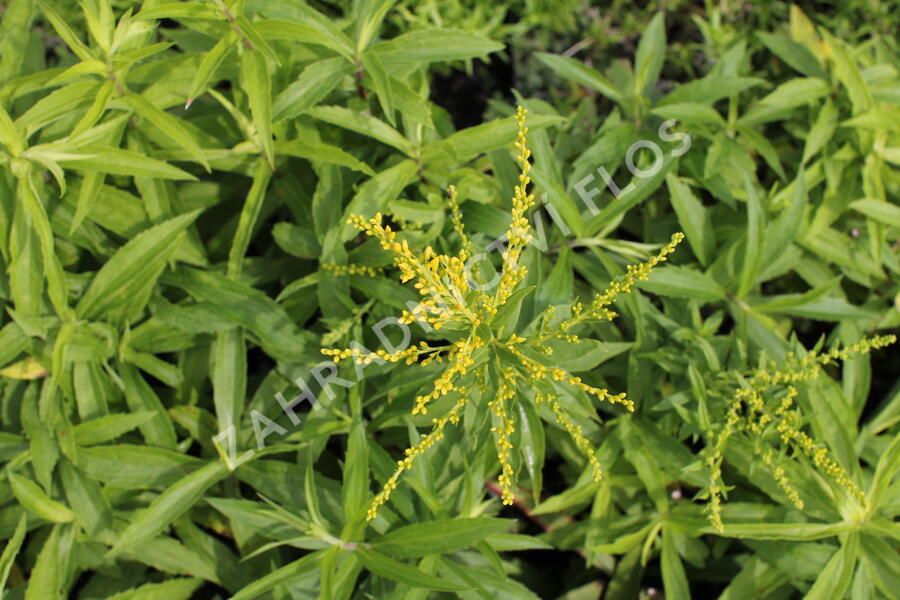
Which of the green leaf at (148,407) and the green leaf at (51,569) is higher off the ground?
the green leaf at (148,407)

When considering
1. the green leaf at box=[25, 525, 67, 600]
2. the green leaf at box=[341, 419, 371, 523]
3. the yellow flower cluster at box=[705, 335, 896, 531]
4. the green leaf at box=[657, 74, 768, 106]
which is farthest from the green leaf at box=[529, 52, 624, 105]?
the green leaf at box=[25, 525, 67, 600]

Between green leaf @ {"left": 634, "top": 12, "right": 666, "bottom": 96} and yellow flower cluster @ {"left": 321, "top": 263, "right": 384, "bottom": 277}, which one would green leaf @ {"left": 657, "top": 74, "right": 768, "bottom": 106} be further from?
yellow flower cluster @ {"left": 321, "top": 263, "right": 384, "bottom": 277}

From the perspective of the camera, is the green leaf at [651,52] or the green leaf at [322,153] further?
the green leaf at [651,52]

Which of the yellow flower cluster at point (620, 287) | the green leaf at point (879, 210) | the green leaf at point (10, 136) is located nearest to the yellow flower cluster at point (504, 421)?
the yellow flower cluster at point (620, 287)

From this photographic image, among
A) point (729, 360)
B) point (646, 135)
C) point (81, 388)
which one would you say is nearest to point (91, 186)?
point (81, 388)

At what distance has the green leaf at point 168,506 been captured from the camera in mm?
1734

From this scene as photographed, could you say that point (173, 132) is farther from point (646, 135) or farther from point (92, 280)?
point (646, 135)

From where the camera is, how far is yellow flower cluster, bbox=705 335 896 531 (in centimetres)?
163

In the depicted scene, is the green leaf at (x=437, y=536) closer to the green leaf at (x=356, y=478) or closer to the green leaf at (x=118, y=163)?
the green leaf at (x=356, y=478)

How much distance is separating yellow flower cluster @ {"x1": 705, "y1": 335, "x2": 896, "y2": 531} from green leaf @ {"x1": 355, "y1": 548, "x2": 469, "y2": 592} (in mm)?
597

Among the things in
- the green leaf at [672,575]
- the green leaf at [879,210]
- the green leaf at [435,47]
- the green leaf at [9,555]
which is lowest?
the green leaf at [672,575]

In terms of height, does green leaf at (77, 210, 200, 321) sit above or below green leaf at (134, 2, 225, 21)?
below

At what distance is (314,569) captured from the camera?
1720 mm

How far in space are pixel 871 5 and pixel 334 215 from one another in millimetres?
2227
